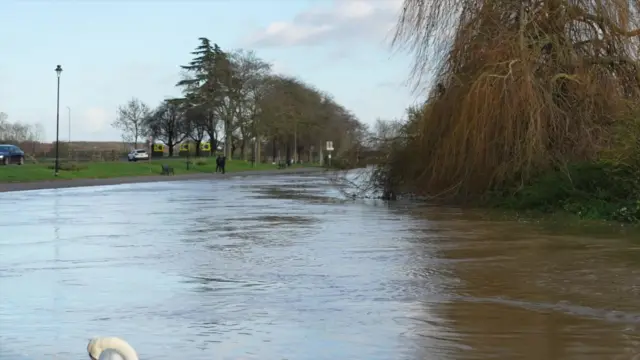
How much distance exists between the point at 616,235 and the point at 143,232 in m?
10.1

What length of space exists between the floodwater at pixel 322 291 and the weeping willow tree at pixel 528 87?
167 inches

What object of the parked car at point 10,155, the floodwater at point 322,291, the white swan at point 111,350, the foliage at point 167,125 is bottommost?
the floodwater at point 322,291

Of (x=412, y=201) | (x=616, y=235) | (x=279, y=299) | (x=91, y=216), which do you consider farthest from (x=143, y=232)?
(x=412, y=201)

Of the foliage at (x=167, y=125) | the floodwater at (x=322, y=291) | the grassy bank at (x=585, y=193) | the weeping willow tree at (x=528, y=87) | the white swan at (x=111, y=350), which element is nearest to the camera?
the white swan at (x=111, y=350)

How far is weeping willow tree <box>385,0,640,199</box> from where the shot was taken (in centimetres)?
2255

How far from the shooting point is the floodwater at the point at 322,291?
7199 mm

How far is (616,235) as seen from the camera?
16.5 m

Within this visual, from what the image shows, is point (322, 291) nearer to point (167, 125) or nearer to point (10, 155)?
point (10, 155)

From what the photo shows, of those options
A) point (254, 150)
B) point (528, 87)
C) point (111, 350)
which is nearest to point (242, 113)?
point (254, 150)

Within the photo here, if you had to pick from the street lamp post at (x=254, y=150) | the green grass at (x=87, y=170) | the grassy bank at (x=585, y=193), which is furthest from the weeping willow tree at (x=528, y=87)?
the street lamp post at (x=254, y=150)

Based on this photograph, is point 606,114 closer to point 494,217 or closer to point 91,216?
point 494,217

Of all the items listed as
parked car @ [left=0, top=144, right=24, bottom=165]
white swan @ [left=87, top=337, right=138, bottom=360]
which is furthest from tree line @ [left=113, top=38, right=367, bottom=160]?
white swan @ [left=87, top=337, right=138, bottom=360]

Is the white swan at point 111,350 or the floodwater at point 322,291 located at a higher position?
the white swan at point 111,350

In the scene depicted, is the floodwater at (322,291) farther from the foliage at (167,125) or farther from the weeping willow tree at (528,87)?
the foliage at (167,125)
